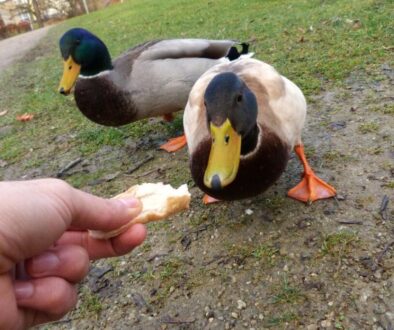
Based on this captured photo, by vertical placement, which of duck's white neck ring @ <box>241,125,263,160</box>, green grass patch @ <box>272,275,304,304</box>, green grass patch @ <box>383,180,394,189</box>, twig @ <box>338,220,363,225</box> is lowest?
green grass patch @ <box>272,275,304,304</box>

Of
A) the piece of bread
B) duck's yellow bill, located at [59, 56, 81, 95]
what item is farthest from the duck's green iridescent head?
the piece of bread

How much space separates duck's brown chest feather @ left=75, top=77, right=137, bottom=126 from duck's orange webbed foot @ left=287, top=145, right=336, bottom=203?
4.83 ft

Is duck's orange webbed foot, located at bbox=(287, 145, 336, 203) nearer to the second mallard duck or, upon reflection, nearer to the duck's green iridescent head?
the second mallard duck

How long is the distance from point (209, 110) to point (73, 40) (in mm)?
2197

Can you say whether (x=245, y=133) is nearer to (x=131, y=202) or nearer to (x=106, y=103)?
(x=131, y=202)

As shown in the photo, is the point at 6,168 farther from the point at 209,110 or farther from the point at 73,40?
the point at 209,110

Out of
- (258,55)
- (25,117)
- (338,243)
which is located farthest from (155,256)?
(258,55)

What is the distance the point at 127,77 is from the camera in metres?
3.65

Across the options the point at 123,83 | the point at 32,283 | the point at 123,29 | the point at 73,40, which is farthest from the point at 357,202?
the point at 123,29

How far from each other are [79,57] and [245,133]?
2.21 meters

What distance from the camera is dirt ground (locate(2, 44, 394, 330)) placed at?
201 cm

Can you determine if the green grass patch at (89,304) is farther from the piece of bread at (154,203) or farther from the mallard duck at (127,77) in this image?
the mallard duck at (127,77)

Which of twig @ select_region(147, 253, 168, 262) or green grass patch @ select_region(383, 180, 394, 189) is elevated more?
green grass patch @ select_region(383, 180, 394, 189)

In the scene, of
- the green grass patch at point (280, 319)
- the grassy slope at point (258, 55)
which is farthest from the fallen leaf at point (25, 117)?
the green grass patch at point (280, 319)
